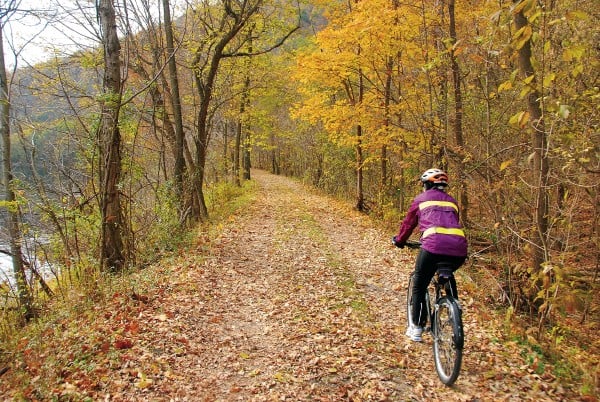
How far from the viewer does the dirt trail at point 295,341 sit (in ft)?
14.4

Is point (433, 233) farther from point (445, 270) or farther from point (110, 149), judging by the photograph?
point (110, 149)

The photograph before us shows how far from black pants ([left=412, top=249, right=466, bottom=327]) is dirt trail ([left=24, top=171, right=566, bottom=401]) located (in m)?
0.55

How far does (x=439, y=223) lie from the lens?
438 centimetres

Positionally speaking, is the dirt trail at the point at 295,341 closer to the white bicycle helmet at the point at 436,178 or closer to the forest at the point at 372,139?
the forest at the point at 372,139

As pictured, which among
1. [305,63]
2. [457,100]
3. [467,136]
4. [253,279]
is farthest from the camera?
[305,63]

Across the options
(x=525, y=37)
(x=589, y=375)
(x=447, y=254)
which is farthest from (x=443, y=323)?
(x=525, y=37)

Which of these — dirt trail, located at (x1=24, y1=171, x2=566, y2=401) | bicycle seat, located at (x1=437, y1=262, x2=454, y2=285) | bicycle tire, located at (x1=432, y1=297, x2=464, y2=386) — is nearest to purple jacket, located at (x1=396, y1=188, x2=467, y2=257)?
bicycle seat, located at (x1=437, y1=262, x2=454, y2=285)

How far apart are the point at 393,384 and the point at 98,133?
7.66m

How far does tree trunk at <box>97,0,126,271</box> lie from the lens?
8023 millimetres

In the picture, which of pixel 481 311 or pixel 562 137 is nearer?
pixel 562 137

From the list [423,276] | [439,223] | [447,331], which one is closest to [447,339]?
[447,331]

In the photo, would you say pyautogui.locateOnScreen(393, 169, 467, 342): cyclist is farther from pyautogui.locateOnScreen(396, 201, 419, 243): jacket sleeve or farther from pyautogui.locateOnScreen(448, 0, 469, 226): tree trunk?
pyautogui.locateOnScreen(448, 0, 469, 226): tree trunk

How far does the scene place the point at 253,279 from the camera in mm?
8180

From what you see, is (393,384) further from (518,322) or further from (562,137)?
(562,137)
